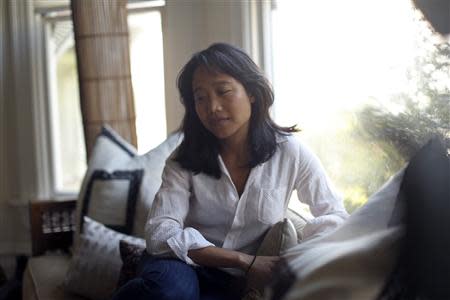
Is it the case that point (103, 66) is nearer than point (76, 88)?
Yes

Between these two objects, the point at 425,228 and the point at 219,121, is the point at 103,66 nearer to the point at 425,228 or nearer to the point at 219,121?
the point at 219,121

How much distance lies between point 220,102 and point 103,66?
108cm

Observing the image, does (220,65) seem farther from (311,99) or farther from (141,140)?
(141,140)

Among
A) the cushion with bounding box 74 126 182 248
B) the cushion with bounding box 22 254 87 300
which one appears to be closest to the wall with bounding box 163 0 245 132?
the cushion with bounding box 74 126 182 248

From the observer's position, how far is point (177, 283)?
1.35m

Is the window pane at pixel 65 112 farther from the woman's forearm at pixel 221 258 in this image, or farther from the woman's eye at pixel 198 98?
the woman's forearm at pixel 221 258

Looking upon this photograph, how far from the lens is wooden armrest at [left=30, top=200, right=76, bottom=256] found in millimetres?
2340

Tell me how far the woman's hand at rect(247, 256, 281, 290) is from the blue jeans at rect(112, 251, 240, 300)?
0.27ft

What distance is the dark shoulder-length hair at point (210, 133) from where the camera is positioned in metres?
1.49

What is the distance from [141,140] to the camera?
2.52m

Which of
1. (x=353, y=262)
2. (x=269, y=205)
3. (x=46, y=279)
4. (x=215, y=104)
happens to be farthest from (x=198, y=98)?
(x=46, y=279)

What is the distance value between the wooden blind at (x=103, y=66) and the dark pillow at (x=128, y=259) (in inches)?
30.0

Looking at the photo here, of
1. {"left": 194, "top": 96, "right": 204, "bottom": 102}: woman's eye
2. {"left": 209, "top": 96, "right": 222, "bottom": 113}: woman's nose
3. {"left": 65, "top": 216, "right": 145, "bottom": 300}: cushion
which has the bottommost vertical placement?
{"left": 65, "top": 216, "right": 145, "bottom": 300}: cushion

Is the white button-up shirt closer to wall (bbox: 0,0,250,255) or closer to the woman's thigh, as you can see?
the woman's thigh
